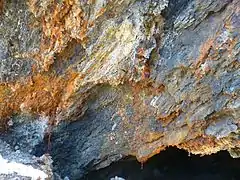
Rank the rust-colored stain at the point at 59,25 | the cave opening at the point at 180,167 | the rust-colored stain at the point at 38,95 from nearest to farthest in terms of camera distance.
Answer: the rust-colored stain at the point at 59,25
the rust-colored stain at the point at 38,95
the cave opening at the point at 180,167

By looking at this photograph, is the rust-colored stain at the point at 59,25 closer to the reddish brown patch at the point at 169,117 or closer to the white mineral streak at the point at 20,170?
the white mineral streak at the point at 20,170

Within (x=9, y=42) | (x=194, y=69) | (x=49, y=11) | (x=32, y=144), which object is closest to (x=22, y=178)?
(x=32, y=144)

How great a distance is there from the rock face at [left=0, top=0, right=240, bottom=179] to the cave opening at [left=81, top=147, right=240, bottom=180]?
59 cm

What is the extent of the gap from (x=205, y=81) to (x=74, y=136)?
2.10 m

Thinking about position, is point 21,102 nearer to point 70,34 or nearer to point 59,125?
point 59,125

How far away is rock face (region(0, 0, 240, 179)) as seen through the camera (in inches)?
170

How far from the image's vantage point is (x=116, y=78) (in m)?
4.82

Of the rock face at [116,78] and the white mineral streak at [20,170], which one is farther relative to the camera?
the white mineral streak at [20,170]

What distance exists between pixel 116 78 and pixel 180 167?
257cm

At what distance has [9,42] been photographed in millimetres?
4594

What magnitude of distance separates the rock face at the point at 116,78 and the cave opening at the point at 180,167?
1.94ft

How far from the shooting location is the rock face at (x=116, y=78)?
4.32 metres

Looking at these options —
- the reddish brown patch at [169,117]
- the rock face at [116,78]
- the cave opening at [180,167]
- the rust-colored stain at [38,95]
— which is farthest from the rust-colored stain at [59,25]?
the cave opening at [180,167]

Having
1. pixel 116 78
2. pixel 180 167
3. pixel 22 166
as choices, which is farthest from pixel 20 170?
pixel 180 167
